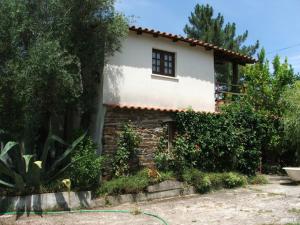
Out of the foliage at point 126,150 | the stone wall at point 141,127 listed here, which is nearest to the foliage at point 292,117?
the stone wall at point 141,127

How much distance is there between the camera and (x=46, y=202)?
10203 mm

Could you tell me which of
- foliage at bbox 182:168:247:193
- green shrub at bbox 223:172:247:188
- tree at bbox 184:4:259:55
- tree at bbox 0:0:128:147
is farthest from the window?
tree at bbox 184:4:259:55

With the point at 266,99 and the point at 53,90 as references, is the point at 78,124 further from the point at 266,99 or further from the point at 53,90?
the point at 266,99

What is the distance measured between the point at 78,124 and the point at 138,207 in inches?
150

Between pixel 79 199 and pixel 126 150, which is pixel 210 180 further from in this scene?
pixel 79 199

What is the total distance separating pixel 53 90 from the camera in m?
10.8

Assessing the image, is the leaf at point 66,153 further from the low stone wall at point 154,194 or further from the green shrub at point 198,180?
the green shrub at point 198,180

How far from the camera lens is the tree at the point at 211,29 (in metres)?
27.5

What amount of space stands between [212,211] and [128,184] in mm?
2702

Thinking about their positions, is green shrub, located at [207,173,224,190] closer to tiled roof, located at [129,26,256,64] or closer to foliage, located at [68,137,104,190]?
foliage, located at [68,137,104,190]

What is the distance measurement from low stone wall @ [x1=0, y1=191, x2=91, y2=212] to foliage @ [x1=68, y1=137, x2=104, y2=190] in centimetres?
32

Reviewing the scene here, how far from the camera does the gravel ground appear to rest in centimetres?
913

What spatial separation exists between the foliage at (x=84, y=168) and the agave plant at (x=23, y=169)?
11.1 inches

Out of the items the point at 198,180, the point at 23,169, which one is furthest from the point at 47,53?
the point at 198,180
